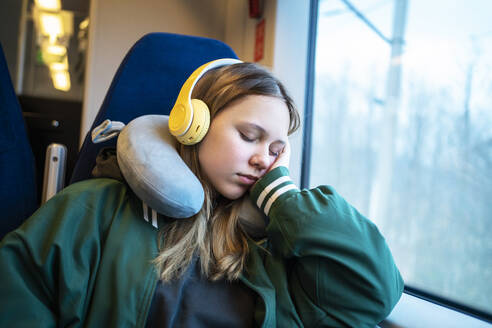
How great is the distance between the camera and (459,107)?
115 cm

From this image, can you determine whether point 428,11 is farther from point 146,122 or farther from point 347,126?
point 146,122

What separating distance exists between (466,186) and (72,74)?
233 cm

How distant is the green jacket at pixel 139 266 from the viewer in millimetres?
643

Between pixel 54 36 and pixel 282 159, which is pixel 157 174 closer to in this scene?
pixel 282 159

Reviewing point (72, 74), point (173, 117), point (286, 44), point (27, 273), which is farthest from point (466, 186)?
point (72, 74)

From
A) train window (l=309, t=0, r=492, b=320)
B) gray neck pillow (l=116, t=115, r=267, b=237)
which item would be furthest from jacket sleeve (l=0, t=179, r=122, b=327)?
train window (l=309, t=0, r=492, b=320)

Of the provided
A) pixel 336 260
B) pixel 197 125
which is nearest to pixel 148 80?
Answer: pixel 197 125

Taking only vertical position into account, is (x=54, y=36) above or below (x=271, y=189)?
above

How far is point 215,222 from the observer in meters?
0.88

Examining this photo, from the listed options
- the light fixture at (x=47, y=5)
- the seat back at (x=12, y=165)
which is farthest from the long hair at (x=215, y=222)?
the light fixture at (x=47, y=5)

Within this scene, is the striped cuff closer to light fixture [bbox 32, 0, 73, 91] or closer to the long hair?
the long hair

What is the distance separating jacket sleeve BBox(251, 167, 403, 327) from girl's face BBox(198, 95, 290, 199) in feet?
0.40

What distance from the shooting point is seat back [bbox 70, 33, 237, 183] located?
1.04 metres

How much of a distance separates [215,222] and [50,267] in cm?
38
